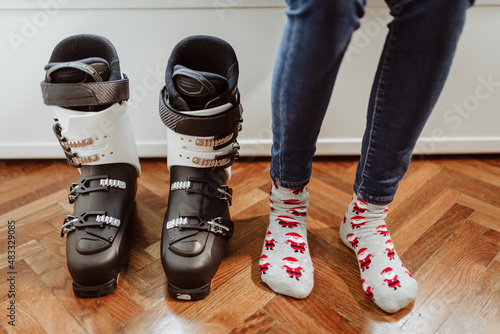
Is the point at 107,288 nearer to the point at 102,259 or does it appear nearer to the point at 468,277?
the point at 102,259

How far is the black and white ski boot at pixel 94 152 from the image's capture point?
529 mm

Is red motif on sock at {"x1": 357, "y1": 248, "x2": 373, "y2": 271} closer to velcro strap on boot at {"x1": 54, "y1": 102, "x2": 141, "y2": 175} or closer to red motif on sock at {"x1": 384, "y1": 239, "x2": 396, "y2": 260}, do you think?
red motif on sock at {"x1": 384, "y1": 239, "x2": 396, "y2": 260}

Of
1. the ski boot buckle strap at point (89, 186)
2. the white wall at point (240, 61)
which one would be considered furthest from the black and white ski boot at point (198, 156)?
the white wall at point (240, 61)

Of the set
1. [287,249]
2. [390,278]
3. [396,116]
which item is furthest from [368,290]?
[396,116]

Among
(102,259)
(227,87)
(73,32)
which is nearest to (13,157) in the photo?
(73,32)

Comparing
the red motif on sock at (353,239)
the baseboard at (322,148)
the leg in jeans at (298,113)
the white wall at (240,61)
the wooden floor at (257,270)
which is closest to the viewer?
the leg in jeans at (298,113)

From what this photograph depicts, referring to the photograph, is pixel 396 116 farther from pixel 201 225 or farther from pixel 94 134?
pixel 94 134

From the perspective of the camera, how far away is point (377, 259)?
57cm

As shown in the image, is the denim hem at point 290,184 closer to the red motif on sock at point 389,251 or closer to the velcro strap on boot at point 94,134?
the red motif on sock at point 389,251

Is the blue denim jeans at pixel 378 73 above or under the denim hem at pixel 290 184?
above

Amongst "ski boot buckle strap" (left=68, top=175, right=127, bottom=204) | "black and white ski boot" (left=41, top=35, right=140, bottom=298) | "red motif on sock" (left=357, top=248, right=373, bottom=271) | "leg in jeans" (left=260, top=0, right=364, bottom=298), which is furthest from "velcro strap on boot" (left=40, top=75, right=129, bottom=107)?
"red motif on sock" (left=357, top=248, right=373, bottom=271)

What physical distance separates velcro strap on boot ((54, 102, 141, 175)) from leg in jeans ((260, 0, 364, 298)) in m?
0.27

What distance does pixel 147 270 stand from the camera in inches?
23.4

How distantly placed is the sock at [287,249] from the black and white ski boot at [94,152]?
238mm
